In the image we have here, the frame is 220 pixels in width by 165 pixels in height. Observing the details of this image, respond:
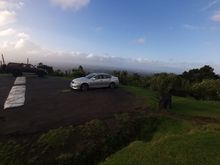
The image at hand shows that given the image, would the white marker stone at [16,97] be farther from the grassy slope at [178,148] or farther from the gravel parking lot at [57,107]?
the grassy slope at [178,148]

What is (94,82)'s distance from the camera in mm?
24031

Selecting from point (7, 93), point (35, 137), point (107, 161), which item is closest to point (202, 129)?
point (107, 161)

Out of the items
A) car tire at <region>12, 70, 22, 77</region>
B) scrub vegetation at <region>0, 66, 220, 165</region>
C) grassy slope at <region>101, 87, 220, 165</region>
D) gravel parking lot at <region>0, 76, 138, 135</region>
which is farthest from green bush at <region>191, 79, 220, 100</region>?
car tire at <region>12, 70, 22, 77</region>

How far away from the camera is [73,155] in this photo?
10.7m

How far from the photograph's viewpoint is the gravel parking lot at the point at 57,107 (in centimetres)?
1373

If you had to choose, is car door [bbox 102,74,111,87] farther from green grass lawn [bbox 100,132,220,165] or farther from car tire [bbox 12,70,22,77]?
green grass lawn [bbox 100,132,220,165]

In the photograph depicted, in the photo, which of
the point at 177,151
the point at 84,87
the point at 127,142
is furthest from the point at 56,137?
the point at 84,87

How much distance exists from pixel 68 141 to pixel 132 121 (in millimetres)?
4485

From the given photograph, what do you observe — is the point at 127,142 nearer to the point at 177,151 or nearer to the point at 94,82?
the point at 177,151

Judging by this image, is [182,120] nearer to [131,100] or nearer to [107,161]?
[131,100]

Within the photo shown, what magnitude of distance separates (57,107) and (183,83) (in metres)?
37.1

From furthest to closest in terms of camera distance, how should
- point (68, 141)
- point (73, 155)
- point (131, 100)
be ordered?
point (131, 100), point (68, 141), point (73, 155)

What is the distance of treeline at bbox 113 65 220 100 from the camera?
34.8 meters

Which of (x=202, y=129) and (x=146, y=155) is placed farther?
(x=202, y=129)
